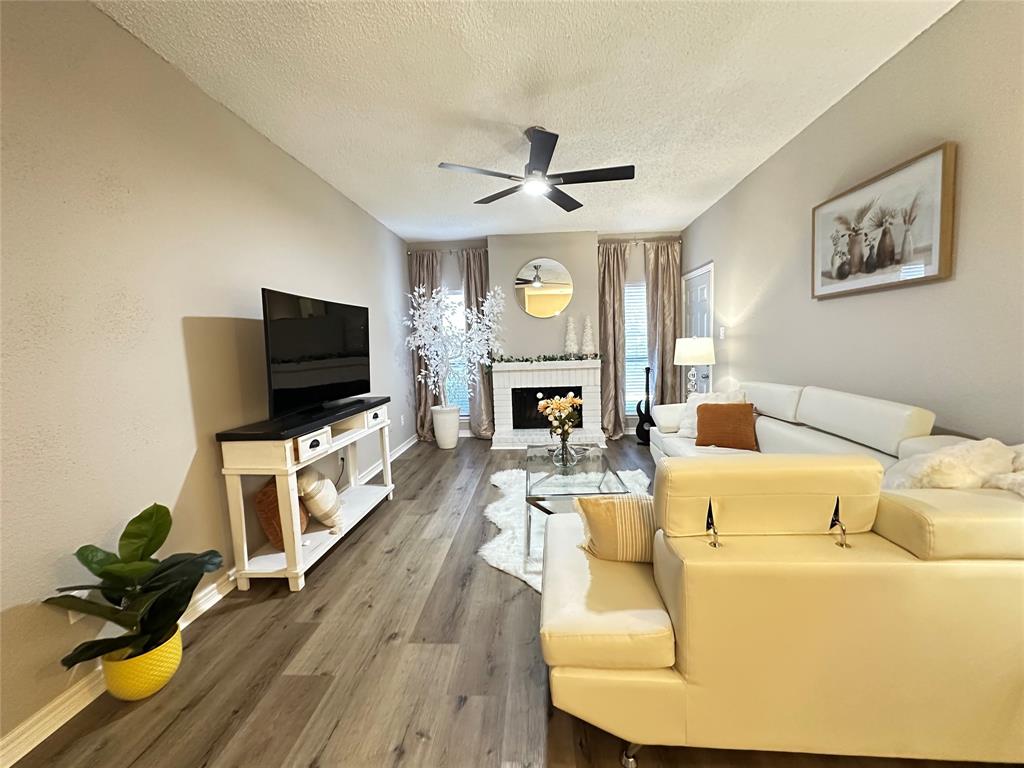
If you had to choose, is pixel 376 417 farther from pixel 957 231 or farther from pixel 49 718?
pixel 957 231

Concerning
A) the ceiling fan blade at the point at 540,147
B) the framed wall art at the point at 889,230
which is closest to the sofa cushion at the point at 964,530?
the framed wall art at the point at 889,230

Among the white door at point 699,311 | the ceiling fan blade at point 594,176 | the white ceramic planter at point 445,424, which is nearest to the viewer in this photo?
the ceiling fan blade at point 594,176

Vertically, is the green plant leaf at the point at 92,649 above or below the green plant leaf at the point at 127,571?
below

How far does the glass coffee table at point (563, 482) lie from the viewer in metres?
2.54

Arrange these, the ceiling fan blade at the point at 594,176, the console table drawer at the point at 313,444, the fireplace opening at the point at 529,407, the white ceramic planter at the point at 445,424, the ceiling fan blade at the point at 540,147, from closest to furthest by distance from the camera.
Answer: the console table drawer at the point at 313,444 < the ceiling fan blade at the point at 540,147 < the ceiling fan blade at the point at 594,176 < the white ceramic planter at the point at 445,424 < the fireplace opening at the point at 529,407

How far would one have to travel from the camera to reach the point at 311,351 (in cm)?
280

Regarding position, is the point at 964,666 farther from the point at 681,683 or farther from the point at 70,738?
the point at 70,738

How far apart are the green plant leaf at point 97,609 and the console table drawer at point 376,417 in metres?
A: 1.83

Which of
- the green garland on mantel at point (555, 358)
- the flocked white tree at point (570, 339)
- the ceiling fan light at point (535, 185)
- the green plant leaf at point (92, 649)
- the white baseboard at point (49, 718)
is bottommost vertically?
the white baseboard at point (49, 718)

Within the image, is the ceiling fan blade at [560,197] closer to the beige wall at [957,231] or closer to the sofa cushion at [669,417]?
the beige wall at [957,231]

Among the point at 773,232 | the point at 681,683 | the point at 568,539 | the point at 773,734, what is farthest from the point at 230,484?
the point at 773,232

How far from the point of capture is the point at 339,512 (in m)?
2.80

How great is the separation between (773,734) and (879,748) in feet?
0.94

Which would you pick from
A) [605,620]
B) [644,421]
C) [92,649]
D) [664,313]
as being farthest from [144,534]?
[664,313]
